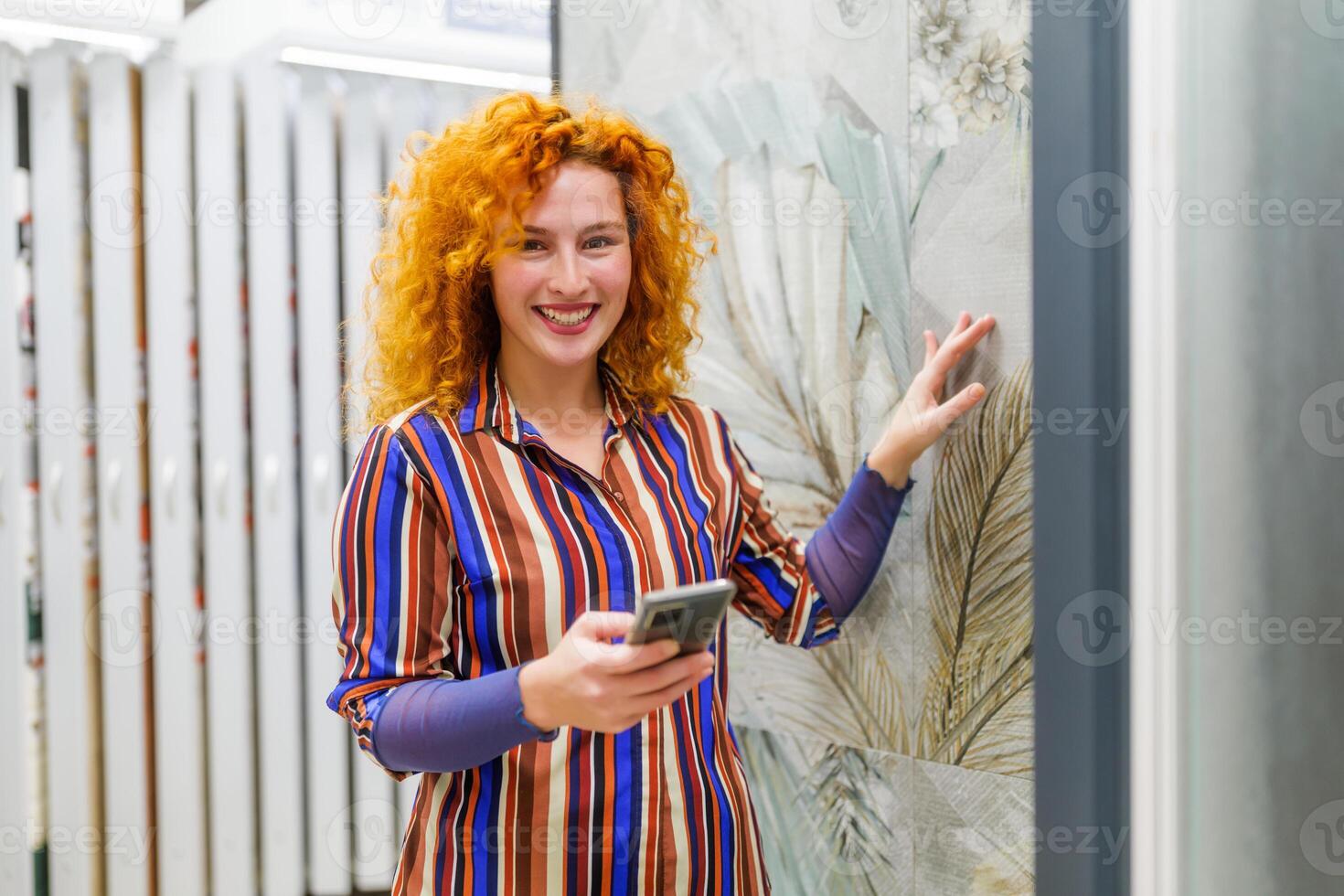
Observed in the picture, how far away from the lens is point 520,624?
1.14 metres

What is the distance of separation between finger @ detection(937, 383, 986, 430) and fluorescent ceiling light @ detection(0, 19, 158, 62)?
2.05 meters

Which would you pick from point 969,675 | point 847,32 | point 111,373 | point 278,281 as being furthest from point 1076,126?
point 111,373

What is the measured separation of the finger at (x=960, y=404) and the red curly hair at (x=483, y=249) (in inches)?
12.8

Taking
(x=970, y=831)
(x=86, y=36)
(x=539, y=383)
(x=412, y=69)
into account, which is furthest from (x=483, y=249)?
(x=86, y=36)

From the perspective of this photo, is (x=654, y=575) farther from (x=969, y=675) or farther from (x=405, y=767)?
(x=969, y=675)

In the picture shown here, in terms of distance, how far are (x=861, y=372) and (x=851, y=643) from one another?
0.37 meters

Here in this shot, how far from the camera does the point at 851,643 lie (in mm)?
1550

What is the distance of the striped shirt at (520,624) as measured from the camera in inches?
44.1

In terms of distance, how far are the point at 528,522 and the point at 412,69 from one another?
185 cm

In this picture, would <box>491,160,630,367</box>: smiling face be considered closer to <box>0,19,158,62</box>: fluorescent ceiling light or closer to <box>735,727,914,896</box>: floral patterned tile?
<box>735,727,914,896</box>: floral patterned tile

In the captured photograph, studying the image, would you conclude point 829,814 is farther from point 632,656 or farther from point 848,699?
point 632,656

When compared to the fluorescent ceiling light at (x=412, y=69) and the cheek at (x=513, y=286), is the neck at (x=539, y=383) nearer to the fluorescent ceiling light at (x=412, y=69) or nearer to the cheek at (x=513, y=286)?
the cheek at (x=513, y=286)

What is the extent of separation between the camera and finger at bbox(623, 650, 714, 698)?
967 millimetres

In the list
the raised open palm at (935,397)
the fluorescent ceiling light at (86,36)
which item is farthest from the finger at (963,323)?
the fluorescent ceiling light at (86,36)
